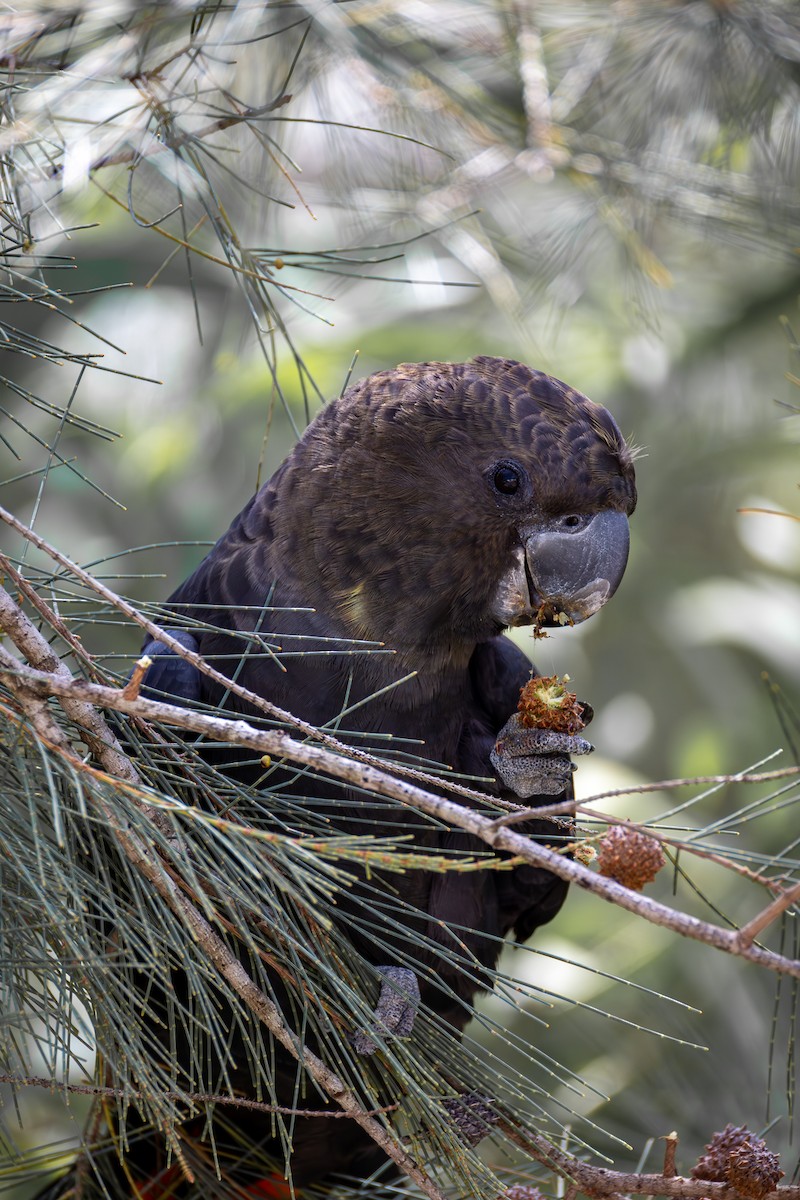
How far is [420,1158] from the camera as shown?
123cm

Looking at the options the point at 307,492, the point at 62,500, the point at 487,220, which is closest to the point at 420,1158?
the point at 307,492

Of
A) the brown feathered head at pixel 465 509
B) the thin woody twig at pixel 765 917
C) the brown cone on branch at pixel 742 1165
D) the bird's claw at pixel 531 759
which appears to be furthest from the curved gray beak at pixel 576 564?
the thin woody twig at pixel 765 917

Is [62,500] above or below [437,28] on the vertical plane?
below

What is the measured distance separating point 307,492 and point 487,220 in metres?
1.77

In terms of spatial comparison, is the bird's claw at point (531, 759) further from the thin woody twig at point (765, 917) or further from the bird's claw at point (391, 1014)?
the thin woody twig at point (765, 917)

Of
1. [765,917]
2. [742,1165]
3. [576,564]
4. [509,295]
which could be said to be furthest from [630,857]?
[509,295]

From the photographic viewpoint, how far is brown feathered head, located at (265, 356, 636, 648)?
65.9 inches

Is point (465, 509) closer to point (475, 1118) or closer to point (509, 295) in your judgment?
A: point (475, 1118)

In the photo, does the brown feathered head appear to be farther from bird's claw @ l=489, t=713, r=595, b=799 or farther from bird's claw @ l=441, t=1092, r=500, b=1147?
bird's claw @ l=441, t=1092, r=500, b=1147

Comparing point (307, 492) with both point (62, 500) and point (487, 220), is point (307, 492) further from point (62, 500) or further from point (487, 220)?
point (62, 500)

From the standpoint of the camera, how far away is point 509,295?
2.80 meters

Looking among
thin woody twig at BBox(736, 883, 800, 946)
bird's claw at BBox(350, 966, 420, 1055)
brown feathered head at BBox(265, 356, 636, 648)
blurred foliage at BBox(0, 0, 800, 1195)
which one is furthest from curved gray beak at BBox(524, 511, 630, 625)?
thin woody twig at BBox(736, 883, 800, 946)

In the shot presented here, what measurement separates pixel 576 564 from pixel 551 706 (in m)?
0.28

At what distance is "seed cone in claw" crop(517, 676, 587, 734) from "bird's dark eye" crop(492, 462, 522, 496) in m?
0.32
